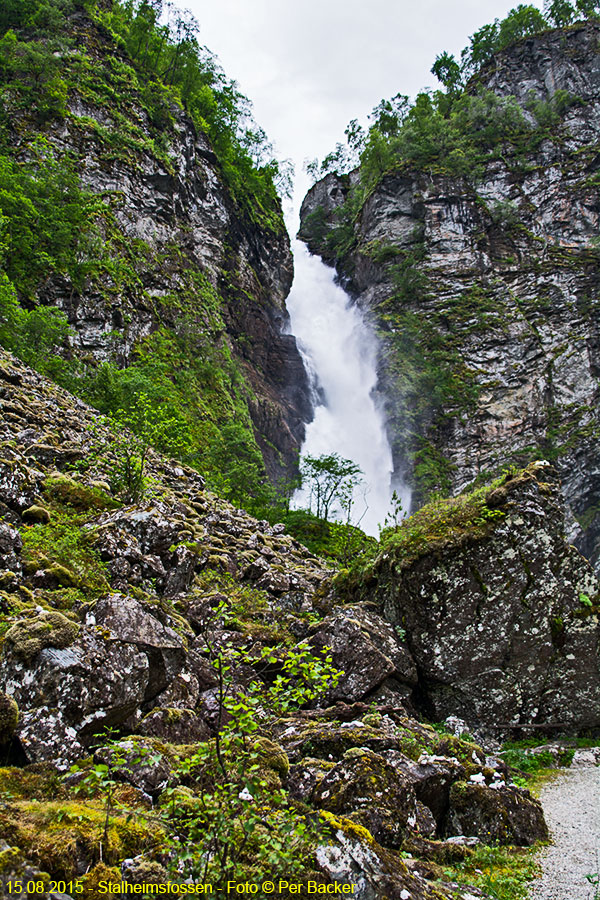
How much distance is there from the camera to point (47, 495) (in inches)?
325

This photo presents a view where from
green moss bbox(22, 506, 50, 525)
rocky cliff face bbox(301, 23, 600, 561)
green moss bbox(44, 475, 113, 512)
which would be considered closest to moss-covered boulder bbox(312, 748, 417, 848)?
green moss bbox(22, 506, 50, 525)

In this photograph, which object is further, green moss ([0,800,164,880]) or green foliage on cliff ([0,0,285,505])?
green foliage on cliff ([0,0,285,505])

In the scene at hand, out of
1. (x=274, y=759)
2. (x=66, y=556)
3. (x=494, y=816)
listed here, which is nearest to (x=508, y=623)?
(x=494, y=816)

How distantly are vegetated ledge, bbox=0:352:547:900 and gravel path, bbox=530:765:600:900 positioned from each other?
34 cm

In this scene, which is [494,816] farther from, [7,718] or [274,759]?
[7,718]

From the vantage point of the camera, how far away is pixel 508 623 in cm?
888

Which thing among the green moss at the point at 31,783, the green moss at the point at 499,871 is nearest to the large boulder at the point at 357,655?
the green moss at the point at 499,871

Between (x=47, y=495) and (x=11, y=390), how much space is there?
506cm

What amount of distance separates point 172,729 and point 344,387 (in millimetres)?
44170

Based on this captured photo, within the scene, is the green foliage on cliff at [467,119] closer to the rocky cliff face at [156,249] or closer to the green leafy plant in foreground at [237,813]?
the rocky cliff face at [156,249]

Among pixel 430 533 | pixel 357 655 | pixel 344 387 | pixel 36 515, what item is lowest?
pixel 357 655

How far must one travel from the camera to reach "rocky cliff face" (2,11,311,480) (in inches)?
1011

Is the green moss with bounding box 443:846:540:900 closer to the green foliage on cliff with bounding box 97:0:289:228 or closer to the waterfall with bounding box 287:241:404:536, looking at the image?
the waterfall with bounding box 287:241:404:536

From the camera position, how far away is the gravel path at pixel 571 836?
3.88m
